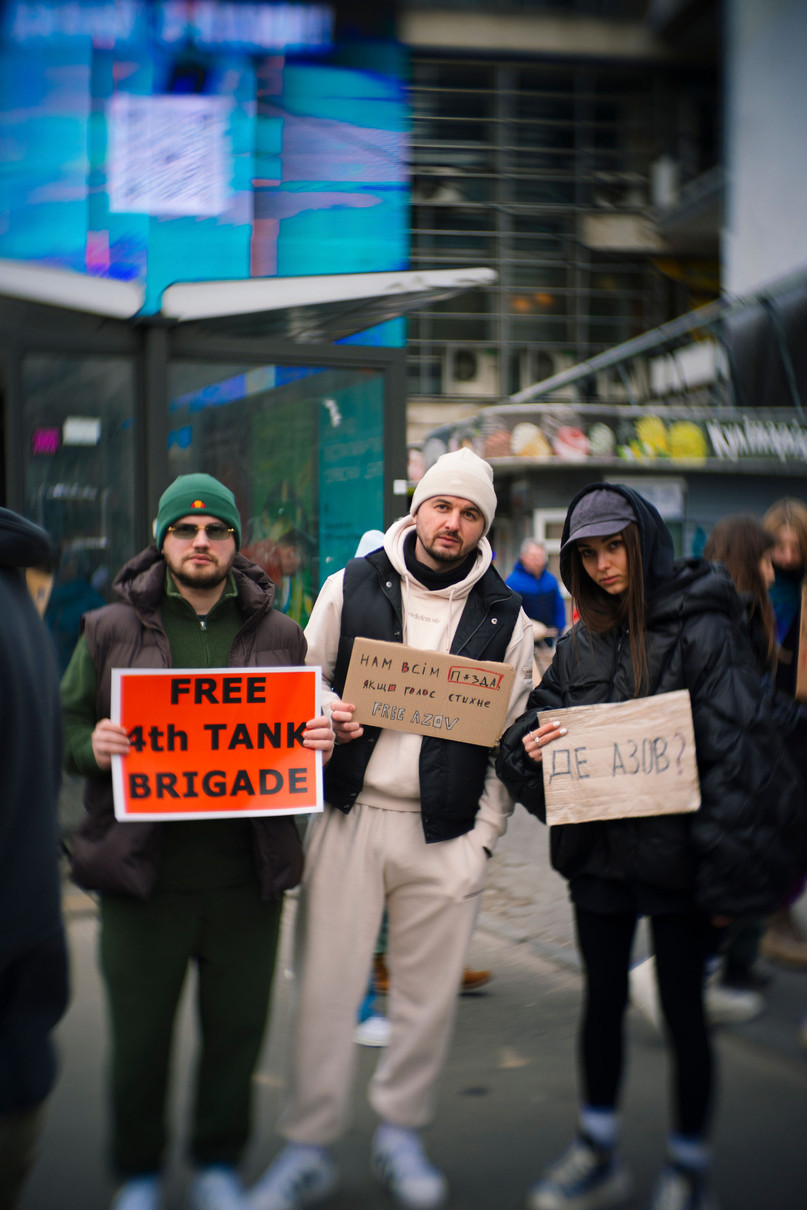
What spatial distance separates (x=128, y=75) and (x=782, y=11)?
10002mm

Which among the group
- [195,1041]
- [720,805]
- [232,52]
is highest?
[232,52]

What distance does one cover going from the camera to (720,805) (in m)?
Answer: 2.12

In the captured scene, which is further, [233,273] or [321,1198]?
[233,273]

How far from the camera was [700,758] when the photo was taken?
220 cm

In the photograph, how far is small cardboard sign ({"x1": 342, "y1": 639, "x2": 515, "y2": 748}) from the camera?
246cm

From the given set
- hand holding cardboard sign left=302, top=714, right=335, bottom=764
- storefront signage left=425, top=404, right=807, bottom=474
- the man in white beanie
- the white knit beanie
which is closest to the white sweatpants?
the man in white beanie

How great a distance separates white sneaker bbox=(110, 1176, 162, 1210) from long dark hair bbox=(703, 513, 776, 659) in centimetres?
255

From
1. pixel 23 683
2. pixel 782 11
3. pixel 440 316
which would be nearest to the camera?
→ pixel 23 683

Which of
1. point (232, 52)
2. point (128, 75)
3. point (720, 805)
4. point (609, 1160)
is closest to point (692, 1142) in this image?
point (609, 1160)

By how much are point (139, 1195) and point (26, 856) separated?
2.93 ft

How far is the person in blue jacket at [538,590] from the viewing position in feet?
33.4

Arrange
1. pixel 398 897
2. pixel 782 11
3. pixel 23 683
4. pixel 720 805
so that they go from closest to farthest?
pixel 23 683 → pixel 720 805 → pixel 398 897 → pixel 782 11

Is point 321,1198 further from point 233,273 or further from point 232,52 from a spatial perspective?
point 232,52

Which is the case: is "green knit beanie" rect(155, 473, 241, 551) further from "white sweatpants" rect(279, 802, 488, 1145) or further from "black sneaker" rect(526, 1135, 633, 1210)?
"black sneaker" rect(526, 1135, 633, 1210)
